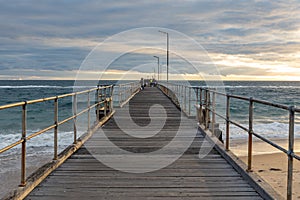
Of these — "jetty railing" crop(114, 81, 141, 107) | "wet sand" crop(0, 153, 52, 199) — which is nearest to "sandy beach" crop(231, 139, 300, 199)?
"jetty railing" crop(114, 81, 141, 107)

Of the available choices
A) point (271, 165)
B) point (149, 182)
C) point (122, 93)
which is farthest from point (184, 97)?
point (149, 182)

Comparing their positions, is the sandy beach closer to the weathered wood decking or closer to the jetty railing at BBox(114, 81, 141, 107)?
the weathered wood decking

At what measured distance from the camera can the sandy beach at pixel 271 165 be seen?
33.0 ft

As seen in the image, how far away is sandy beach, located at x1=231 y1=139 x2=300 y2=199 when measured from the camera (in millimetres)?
10062

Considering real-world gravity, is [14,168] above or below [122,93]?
below

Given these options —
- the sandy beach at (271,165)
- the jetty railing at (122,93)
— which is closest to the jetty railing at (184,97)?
the jetty railing at (122,93)

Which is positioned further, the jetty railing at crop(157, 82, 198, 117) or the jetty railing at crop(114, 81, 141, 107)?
the jetty railing at crop(114, 81, 141, 107)

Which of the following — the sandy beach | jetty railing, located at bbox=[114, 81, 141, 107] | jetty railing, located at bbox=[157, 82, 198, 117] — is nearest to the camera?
the sandy beach

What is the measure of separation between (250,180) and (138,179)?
143 centimetres

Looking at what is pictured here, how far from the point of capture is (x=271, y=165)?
12.5 metres

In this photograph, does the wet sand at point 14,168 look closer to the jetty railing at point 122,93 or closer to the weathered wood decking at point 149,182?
the jetty railing at point 122,93

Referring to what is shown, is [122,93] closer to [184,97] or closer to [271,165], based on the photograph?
[184,97]

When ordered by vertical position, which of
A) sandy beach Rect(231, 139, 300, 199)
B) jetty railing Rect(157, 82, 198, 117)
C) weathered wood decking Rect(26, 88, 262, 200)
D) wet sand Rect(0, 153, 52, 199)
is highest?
jetty railing Rect(157, 82, 198, 117)

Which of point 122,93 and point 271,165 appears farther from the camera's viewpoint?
point 122,93
